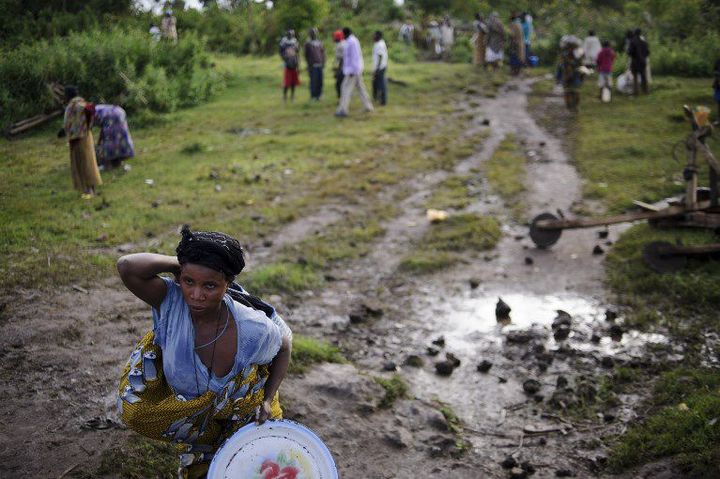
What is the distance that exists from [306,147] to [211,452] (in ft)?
32.2

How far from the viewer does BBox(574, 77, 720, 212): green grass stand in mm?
10195

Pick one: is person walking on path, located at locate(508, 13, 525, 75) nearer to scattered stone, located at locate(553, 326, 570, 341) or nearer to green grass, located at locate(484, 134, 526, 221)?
green grass, located at locate(484, 134, 526, 221)

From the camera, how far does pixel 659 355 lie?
5.95m

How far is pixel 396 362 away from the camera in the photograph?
598 centimetres

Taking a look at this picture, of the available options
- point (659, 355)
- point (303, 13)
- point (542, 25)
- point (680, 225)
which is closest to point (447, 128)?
point (680, 225)

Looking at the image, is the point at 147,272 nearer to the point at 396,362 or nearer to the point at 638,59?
the point at 396,362

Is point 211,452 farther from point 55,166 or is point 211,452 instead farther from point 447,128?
point 447,128

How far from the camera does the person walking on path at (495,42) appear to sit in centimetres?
2056

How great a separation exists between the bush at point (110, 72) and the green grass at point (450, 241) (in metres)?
5.73

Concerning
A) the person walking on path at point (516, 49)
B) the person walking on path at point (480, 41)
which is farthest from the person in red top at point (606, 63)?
the person walking on path at point (480, 41)

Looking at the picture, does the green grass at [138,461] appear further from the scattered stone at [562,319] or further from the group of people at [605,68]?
the group of people at [605,68]

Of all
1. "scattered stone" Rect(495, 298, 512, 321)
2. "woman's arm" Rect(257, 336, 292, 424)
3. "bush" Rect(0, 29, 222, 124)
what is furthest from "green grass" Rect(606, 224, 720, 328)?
"bush" Rect(0, 29, 222, 124)

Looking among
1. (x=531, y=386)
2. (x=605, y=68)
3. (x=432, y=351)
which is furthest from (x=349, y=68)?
(x=531, y=386)

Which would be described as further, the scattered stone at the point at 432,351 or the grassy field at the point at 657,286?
the scattered stone at the point at 432,351
